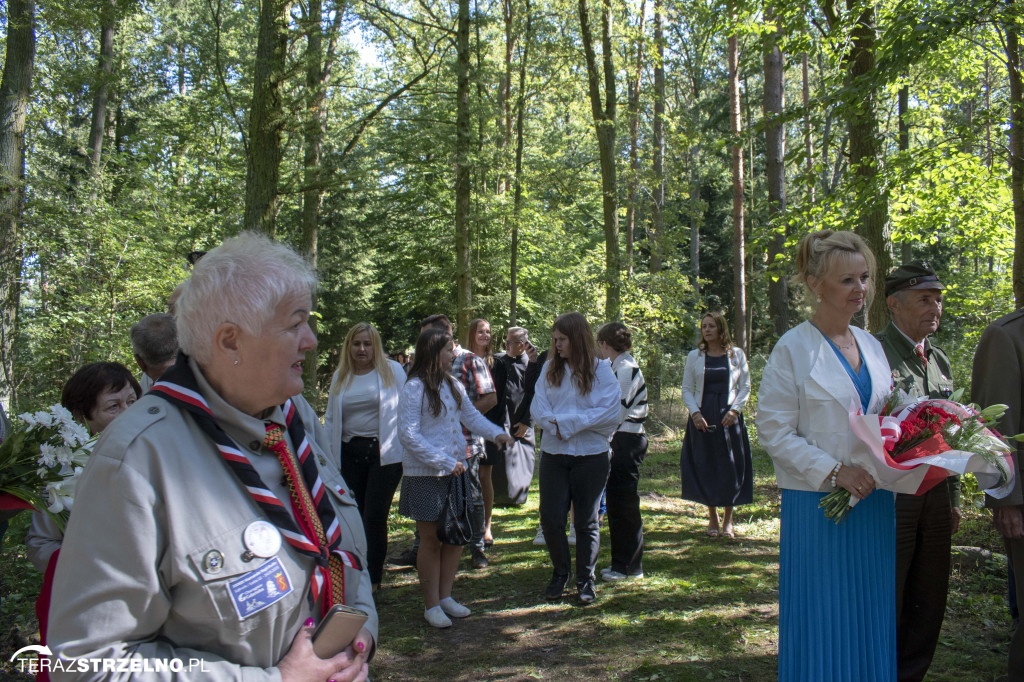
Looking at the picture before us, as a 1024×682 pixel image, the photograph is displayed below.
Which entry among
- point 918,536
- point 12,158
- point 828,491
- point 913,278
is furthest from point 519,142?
point 828,491

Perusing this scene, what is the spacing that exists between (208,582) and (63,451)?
152 cm

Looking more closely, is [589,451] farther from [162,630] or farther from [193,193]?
[193,193]

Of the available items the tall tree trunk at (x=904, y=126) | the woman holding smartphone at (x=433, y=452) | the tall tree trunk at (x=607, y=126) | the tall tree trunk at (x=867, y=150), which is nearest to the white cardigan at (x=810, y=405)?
the woman holding smartphone at (x=433, y=452)

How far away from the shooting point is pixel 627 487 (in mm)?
6016

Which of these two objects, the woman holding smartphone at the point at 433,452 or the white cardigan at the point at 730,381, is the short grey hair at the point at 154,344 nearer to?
the woman holding smartphone at the point at 433,452

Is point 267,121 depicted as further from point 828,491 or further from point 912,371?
point 828,491

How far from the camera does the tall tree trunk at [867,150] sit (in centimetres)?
627

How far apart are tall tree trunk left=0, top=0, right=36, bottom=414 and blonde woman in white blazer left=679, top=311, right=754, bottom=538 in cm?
849

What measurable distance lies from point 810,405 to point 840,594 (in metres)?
0.83

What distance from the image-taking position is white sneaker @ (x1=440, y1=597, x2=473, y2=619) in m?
5.21

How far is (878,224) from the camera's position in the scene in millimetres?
7164

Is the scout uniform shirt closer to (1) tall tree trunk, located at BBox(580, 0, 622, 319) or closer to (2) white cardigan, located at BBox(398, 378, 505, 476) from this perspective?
(2) white cardigan, located at BBox(398, 378, 505, 476)

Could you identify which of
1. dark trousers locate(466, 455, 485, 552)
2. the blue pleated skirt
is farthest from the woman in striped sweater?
the blue pleated skirt

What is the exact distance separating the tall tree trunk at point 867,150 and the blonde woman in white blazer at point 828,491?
10.9 feet
